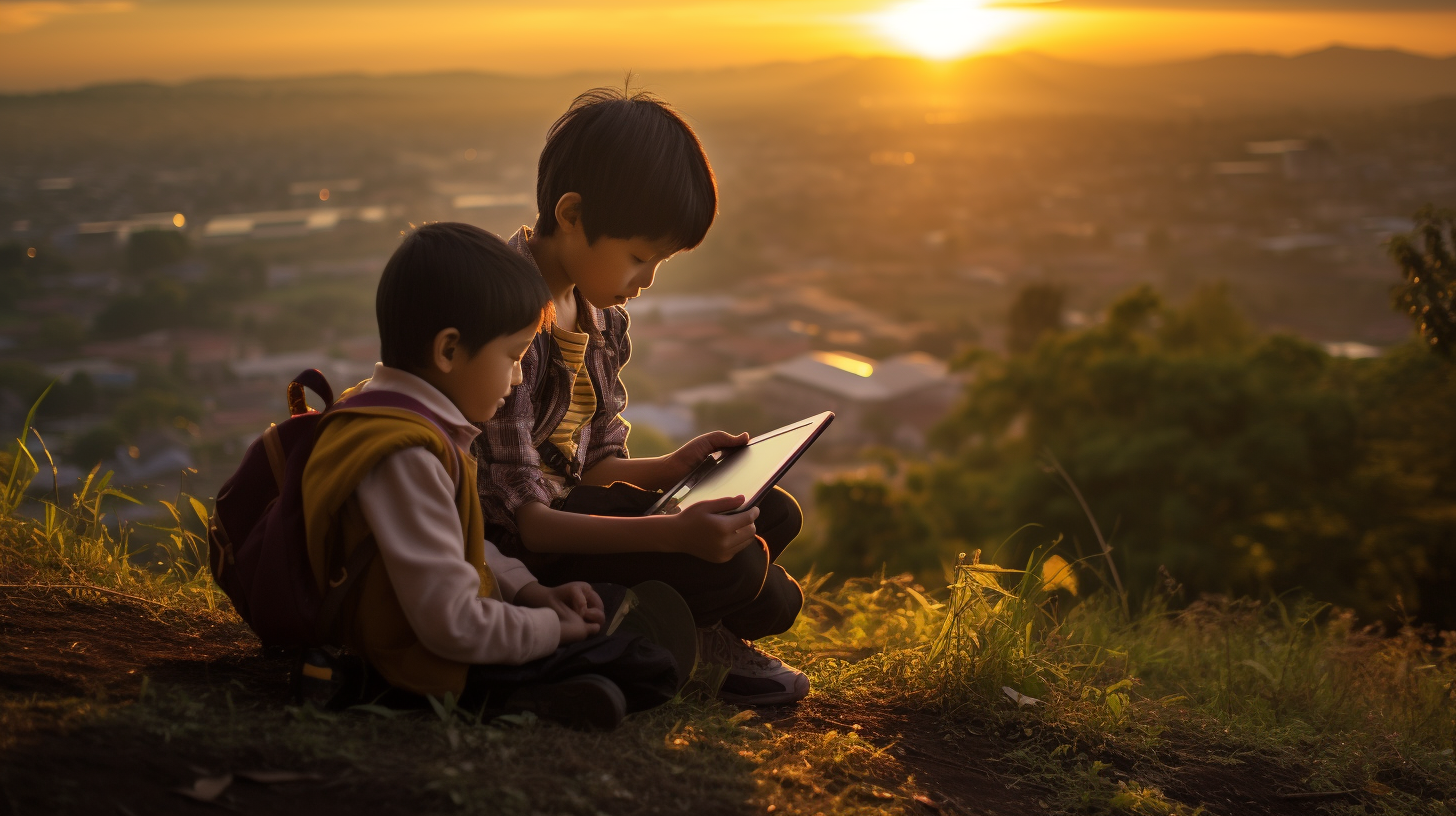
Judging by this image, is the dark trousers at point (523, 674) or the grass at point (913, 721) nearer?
the grass at point (913, 721)

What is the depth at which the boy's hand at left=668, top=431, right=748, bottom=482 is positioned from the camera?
2582mm

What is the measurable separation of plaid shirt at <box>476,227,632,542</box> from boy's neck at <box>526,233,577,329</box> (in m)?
0.02

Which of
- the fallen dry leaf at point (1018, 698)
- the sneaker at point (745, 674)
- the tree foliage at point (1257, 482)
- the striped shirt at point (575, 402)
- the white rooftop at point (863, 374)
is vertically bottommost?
the white rooftop at point (863, 374)

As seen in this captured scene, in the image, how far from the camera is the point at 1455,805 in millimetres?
2441

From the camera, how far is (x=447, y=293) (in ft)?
5.90

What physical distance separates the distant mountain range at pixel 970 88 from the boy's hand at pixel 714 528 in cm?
2148

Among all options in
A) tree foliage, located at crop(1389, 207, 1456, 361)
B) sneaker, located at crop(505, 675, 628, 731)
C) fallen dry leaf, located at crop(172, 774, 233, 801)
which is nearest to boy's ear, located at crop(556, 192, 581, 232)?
sneaker, located at crop(505, 675, 628, 731)

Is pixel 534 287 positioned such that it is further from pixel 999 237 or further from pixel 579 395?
pixel 999 237

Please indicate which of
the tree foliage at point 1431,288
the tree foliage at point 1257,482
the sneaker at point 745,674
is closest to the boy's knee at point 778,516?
the sneaker at point 745,674

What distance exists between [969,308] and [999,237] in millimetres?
5402

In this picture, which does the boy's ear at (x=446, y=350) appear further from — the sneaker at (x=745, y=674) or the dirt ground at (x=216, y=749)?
the sneaker at (x=745, y=674)

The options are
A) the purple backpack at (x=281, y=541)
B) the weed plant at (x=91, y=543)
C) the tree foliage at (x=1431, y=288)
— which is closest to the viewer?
the purple backpack at (x=281, y=541)

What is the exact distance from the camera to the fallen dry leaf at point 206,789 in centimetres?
150

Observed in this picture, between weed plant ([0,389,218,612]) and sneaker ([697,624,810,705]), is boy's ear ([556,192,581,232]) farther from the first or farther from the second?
weed plant ([0,389,218,612])
